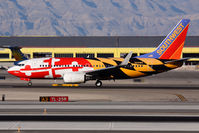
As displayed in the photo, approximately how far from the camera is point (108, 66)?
56469 mm

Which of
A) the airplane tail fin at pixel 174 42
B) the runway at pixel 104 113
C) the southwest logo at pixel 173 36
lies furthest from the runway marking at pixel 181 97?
the southwest logo at pixel 173 36

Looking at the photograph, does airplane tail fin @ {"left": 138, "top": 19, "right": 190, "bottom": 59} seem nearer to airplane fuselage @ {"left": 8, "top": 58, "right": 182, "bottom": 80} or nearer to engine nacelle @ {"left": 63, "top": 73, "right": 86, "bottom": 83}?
airplane fuselage @ {"left": 8, "top": 58, "right": 182, "bottom": 80}

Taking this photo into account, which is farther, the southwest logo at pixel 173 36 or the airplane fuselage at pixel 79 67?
the southwest logo at pixel 173 36

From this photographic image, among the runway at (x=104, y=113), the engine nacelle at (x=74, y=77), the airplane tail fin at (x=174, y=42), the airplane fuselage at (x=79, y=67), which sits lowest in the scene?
the runway at (x=104, y=113)

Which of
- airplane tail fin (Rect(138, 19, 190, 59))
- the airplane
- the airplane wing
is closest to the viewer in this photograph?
the airplane wing

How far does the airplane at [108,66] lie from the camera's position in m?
55.8

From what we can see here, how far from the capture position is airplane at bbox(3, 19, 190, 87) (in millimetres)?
55812

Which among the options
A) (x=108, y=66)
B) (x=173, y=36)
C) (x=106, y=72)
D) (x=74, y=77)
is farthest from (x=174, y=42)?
(x=74, y=77)

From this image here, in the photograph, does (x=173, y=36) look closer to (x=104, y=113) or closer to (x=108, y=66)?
(x=108, y=66)

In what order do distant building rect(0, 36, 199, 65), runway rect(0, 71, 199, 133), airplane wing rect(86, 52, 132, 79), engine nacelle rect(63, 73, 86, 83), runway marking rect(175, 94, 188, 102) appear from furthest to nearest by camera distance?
A: distant building rect(0, 36, 199, 65)
airplane wing rect(86, 52, 132, 79)
engine nacelle rect(63, 73, 86, 83)
runway marking rect(175, 94, 188, 102)
runway rect(0, 71, 199, 133)

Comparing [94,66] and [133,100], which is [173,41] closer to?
[94,66]

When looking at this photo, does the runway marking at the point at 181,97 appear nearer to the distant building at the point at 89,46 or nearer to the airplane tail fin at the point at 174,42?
the airplane tail fin at the point at 174,42

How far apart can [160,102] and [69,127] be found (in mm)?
13643

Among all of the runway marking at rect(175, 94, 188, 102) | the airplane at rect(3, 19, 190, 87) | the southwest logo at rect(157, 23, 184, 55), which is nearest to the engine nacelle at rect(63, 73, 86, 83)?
the airplane at rect(3, 19, 190, 87)
